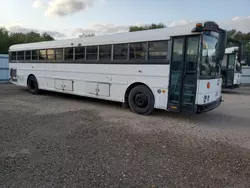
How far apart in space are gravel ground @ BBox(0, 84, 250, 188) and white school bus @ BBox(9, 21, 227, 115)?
26.2 inches

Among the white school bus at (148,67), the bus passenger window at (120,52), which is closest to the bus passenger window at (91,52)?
the white school bus at (148,67)

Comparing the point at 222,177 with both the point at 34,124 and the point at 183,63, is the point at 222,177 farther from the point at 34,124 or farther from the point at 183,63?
the point at 34,124

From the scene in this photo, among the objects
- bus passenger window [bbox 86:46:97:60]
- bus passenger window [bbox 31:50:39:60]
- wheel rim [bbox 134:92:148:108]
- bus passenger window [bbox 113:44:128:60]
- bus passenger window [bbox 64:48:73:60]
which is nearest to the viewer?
wheel rim [bbox 134:92:148:108]

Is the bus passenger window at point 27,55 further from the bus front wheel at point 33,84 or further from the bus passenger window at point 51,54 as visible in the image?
the bus passenger window at point 51,54

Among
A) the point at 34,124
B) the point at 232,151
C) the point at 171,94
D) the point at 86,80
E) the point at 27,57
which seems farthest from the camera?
the point at 27,57

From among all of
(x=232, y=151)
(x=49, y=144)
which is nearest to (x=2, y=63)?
(x=49, y=144)

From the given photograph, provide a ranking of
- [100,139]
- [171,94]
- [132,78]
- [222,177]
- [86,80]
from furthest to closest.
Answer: [86,80] → [132,78] → [171,94] → [100,139] → [222,177]

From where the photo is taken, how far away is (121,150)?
3805mm

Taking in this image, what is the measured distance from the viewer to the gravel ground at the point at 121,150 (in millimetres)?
2859

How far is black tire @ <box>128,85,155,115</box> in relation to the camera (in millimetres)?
6238

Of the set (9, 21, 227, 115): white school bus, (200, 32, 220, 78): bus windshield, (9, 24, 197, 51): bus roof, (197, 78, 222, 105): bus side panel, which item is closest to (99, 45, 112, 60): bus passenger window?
(9, 21, 227, 115): white school bus

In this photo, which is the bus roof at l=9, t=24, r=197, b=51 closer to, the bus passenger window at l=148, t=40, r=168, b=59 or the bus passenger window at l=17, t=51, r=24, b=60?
the bus passenger window at l=148, t=40, r=168, b=59

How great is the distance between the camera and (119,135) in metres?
4.61

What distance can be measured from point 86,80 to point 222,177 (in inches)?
233
